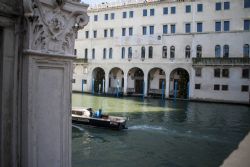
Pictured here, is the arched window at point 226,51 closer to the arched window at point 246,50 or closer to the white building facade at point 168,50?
the white building facade at point 168,50

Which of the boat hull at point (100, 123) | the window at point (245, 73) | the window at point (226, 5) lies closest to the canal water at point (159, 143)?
the boat hull at point (100, 123)

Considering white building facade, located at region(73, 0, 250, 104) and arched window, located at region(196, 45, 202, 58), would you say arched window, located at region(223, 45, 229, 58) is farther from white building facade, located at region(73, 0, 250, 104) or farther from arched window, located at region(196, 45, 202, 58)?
arched window, located at region(196, 45, 202, 58)

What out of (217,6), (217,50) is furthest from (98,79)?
(217,6)

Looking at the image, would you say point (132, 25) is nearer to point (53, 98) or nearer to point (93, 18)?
point (93, 18)

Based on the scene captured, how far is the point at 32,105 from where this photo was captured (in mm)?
3258

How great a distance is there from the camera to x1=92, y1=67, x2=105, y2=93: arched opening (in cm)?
4923

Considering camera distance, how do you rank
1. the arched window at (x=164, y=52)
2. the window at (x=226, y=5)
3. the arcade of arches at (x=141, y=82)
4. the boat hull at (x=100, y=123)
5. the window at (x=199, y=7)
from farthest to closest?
the arched window at (x=164, y=52) → the arcade of arches at (x=141, y=82) → the window at (x=199, y=7) → the window at (x=226, y=5) → the boat hull at (x=100, y=123)

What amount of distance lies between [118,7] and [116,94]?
1288 cm

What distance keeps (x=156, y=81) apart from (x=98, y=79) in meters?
9.81

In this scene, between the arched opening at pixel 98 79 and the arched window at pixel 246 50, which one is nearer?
the arched window at pixel 246 50

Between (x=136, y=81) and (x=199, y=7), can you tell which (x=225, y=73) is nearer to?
(x=199, y=7)

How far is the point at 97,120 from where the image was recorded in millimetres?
18469

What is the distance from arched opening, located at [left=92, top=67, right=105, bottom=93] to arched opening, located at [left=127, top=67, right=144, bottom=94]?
178 inches

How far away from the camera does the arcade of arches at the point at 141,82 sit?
42.2 m
